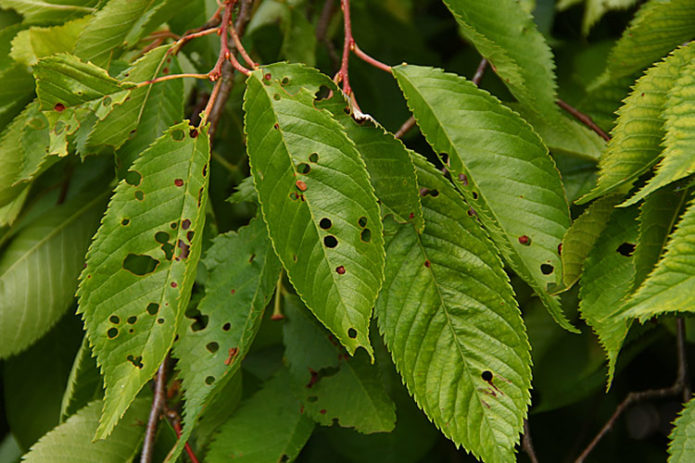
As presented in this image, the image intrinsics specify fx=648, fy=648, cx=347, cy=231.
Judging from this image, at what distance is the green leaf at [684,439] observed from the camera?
84 centimetres

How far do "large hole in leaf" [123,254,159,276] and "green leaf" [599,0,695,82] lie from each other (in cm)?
81

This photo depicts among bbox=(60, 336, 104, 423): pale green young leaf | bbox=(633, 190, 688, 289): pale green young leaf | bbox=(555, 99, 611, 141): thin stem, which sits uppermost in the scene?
bbox=(633, 190, 688, 289): pale green young leaf

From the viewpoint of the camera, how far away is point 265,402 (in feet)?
3.93

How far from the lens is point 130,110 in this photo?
1018 millimetres

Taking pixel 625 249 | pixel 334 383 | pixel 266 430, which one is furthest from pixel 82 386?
pixel 625 249

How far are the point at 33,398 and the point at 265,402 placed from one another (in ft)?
2.25

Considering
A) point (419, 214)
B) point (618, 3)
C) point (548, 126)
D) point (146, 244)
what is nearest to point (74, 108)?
point (146, 244)

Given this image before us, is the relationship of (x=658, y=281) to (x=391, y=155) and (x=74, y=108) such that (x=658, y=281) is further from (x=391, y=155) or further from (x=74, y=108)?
(x=74, y=108)

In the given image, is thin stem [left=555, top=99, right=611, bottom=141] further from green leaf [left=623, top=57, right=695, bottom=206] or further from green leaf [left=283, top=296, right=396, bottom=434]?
green leaf [left=283, top=296, right=396, bottom=434]

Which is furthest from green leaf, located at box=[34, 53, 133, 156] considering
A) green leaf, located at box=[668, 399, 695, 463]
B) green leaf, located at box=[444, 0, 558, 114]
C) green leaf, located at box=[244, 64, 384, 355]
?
green leaf, located at box=[668, 399, 695, 463]

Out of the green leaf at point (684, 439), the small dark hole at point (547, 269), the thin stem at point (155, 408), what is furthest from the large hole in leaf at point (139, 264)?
the green leaf at point (684, 439)

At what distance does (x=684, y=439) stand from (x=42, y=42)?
1.15 m

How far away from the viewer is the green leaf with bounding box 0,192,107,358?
1.34 m

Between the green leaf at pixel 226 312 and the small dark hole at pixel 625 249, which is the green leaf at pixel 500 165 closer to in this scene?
the small dark hole at pixel 625 249
